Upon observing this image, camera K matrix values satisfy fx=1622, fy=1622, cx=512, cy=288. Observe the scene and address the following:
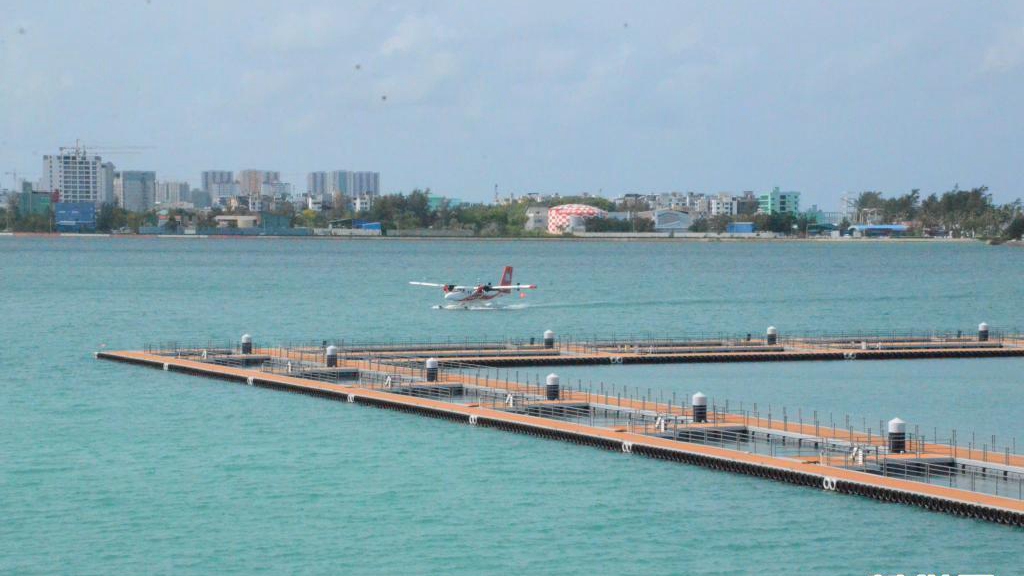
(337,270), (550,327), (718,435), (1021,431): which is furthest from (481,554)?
(337,270)

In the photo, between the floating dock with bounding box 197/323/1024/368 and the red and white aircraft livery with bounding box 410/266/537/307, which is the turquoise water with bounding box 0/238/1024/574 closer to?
the floating dock with bounding box 197/323/1024/368

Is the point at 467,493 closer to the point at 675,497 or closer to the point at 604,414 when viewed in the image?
the point at 675,497

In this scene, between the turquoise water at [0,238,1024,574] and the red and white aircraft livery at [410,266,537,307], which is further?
the red and white aircraft livery at [410,266,537,307]

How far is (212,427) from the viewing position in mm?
46250

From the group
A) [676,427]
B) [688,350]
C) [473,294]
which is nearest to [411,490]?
[676,427]

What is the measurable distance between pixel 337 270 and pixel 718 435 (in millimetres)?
145618

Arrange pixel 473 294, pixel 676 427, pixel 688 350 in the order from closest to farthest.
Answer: pixel 676 427 < pixel 688 350 < pixel 473 294

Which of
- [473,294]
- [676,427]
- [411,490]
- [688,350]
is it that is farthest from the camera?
[473,294]

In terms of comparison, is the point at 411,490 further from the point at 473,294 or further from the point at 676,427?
the point at 473,294

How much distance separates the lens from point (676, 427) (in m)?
42.0

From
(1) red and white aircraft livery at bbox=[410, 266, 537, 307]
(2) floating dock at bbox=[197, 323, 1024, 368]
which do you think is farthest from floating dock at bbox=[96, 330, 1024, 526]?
(1) red and white aircraft livery at bbox=[410, 266, 537, 307]

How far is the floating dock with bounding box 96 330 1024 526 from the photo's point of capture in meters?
35.2

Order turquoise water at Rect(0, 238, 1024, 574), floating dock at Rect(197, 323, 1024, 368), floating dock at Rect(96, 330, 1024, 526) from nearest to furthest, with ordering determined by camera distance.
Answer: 1. turquoise water at Rect(0, 238, 1024, 574)
2. floating dock at Rect(96, 330, 1024, 526)
3. floating dock at Rect(197, 323, 1024, 368)

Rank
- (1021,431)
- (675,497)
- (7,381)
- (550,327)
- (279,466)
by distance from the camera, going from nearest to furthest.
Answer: (675,497), (279,466), (1021,431), (7,381), (550,327)
